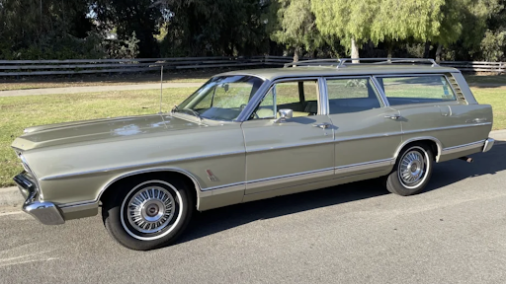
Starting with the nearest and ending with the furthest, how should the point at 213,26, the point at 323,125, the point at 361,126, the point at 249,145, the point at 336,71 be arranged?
the point at 249,145
the point at 323,125
the point at 361,126
the point at 336,71
the point at 213,26

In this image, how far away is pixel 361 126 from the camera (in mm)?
5031

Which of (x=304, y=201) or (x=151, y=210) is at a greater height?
(x=151, y=210)

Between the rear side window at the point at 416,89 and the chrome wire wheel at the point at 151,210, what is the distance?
3.01 m

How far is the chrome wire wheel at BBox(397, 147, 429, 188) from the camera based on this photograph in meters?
5.54

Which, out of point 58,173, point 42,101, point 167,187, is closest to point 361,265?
point 167,187

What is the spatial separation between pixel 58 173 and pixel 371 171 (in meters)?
3.42

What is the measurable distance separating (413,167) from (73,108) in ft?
30.9

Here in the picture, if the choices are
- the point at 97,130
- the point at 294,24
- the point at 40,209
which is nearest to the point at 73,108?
the point at 97,130

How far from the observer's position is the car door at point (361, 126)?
16.2ft

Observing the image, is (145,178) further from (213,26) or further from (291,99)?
(213,26)

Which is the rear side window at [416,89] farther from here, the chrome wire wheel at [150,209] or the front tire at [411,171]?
the chrome wire wheel at [150,209]

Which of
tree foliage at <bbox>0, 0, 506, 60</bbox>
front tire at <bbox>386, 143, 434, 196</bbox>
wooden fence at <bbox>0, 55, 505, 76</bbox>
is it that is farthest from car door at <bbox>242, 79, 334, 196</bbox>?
tree foliage at <bbox>0, 0, 506, 60</bbox>

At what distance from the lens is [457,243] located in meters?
4.19

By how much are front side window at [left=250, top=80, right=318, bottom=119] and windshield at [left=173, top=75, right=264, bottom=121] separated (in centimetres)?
17
